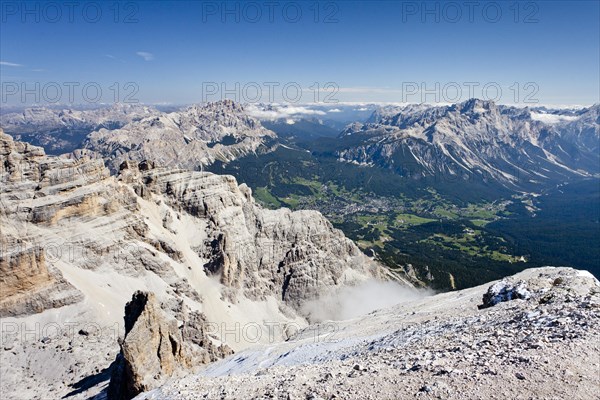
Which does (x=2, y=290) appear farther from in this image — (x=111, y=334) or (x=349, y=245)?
(x=349, y=245)

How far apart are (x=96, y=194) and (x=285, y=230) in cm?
6487

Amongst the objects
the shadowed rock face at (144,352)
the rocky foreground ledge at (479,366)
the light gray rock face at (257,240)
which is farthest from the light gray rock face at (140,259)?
the rocky foreground ledge at (479,366)

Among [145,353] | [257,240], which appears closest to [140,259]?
[257,240]

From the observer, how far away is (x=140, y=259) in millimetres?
99375

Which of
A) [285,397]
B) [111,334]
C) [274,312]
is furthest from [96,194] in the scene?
[285,397]

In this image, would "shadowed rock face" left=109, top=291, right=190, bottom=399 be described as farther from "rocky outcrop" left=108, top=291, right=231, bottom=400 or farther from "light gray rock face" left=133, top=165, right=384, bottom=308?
"light gray rock face" left=133, top=165, right=384, bottom=308

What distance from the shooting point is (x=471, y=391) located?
1992 centimetres

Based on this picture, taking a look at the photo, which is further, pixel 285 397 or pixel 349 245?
pixel 349 245

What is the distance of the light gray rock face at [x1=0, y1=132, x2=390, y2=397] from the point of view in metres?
64.6

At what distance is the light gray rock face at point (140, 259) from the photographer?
2544 inches

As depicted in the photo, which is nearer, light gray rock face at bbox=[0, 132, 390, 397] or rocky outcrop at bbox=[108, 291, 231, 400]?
rocky outcrop at bbox=[108, 291, 231, 400]

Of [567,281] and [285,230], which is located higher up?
[567,281]

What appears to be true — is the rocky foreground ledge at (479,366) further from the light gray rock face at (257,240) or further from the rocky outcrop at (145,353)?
the light gray rock face at (257,240)

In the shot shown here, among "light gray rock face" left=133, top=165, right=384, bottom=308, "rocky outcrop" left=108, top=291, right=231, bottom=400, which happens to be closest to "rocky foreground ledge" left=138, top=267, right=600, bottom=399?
"rocky outcrop" left=108, top=291, right=231, bottom=400
